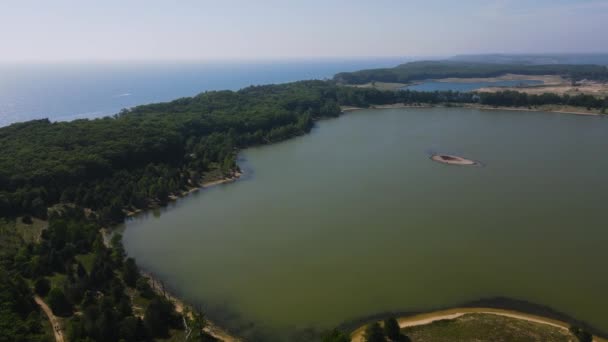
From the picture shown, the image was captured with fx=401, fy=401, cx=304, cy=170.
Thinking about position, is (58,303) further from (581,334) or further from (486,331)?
(581,334)

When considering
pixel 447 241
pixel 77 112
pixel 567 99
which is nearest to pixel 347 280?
pixel 447 241

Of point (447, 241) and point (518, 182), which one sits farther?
point (518, 182)

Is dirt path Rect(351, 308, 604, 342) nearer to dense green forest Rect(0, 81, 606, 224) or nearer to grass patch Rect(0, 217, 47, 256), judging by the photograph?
grass patch Rect(0, 217, 47, 256)

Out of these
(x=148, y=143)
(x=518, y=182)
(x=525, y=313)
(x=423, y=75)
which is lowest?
(x=525, y=313)

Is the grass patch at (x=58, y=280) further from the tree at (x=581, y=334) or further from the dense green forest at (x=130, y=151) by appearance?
the tree at (x=581, y=334)

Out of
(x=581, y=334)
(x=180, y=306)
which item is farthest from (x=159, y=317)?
(x=581, y=334)

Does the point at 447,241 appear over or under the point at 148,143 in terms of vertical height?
under

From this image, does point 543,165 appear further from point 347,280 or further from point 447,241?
point 347,280

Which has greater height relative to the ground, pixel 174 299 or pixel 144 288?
pixel 144 288
